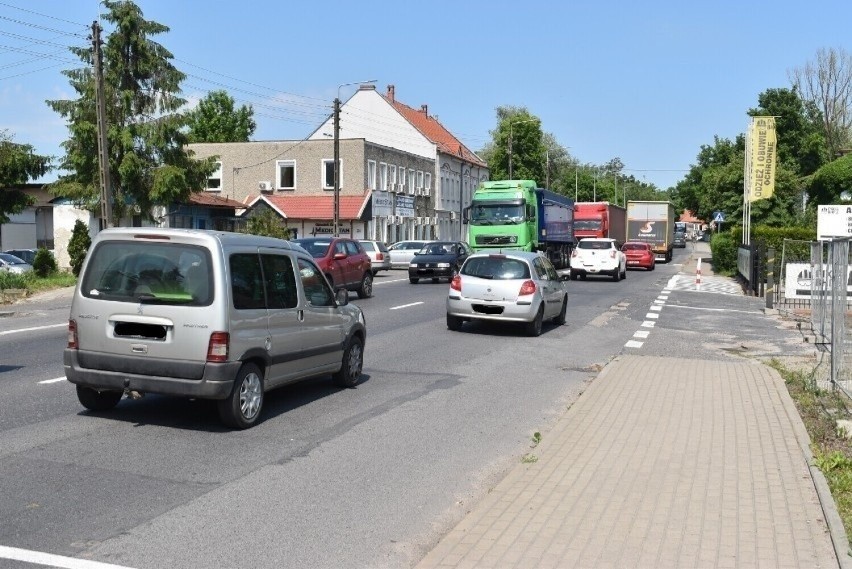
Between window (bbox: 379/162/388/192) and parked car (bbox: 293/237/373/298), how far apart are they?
1398 inches

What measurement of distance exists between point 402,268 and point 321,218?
11.7 meters

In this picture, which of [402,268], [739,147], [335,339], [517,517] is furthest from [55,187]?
[739,147]

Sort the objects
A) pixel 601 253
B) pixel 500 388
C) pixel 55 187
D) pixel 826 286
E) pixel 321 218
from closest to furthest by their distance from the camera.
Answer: pixel 500 388, pixel 826 286, pixel 601 253, pixel 55 187, pixel 321 218

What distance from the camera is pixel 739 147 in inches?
2822

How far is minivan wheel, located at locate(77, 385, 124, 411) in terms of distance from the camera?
898 centimetres

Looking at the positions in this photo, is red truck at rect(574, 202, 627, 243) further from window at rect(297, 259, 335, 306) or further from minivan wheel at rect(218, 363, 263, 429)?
minivan wheel at rect(218, 363, 263, 429)

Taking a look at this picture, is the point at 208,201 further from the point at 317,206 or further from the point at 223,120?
the point at 223,120

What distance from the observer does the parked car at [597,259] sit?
37.2 meters

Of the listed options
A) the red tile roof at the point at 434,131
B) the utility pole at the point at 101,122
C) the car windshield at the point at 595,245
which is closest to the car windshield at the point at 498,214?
the car windshield at the point at 595,245

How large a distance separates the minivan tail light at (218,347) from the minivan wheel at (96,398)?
1446mm

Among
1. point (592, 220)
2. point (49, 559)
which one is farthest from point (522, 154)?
point (49, 559)

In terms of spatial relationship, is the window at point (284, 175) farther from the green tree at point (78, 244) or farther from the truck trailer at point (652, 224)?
the green tree at point (78, 244)

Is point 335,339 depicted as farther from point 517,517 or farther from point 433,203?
point 433,203

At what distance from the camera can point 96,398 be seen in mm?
9047
